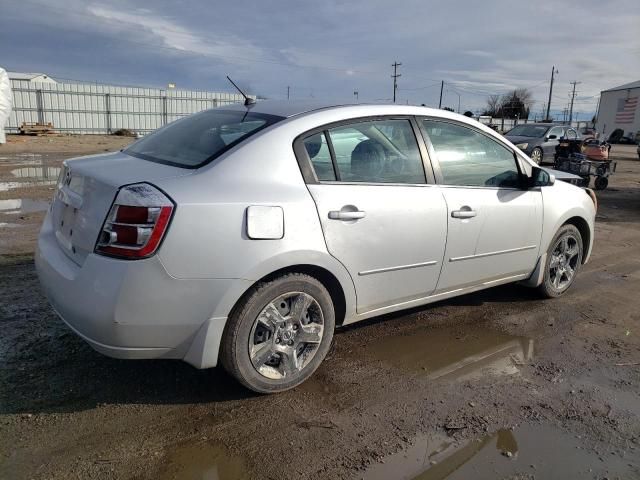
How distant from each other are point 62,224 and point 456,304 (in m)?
3.37

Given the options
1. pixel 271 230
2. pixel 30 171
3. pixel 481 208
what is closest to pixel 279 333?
pixel 271 230

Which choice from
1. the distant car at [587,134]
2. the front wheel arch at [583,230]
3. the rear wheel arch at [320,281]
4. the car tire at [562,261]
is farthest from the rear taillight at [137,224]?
the distant car at [587,134]

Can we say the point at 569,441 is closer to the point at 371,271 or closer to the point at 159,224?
the point at 371,271

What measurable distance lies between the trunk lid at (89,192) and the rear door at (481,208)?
1954 millimetres

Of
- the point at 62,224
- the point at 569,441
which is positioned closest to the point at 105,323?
the point at 62,224

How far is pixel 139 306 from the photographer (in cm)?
266

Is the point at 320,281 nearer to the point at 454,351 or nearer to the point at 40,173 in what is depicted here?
the point at 454,351

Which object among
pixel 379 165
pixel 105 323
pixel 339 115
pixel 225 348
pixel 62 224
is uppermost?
pixel 339 115

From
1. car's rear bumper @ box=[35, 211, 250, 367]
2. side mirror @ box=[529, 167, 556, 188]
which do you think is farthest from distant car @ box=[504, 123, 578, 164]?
car's rear bumper @ box=[35, 211, 250, 367]

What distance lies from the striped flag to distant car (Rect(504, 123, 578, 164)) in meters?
47.4

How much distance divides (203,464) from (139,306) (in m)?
0.84

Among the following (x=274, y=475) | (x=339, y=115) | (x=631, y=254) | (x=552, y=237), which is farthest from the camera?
(x=631, y=254)

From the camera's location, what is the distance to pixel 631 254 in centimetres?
702

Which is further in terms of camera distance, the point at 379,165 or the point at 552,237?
the point at 552,237
